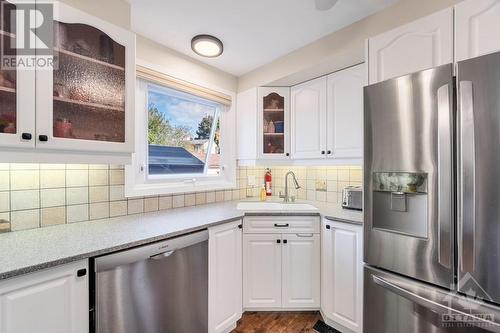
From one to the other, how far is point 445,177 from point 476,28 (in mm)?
757

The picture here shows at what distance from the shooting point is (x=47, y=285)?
3.21 ft

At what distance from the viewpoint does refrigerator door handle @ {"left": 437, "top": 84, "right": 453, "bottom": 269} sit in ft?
3.66

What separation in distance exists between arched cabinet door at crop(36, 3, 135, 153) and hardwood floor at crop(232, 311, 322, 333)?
1728 millimetres

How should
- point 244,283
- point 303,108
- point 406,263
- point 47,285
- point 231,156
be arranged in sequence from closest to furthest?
point 47,285, point 406,263, point 244,283, point 303,108, point 231,156

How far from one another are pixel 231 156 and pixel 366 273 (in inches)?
69.4

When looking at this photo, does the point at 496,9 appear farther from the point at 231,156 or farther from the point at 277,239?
the point at 231,156

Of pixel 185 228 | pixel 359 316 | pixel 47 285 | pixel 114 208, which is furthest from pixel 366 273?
pixel 114 208

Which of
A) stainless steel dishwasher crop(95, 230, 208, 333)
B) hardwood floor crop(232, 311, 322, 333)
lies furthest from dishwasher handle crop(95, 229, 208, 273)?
hardwood floor crop(232, 311, 322, 333)

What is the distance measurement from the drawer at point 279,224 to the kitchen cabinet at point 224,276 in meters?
0.12

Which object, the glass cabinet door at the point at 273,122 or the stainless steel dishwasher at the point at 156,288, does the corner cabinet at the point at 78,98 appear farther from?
the glass cabinet door at the point at 273,122

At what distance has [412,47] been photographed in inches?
51.4

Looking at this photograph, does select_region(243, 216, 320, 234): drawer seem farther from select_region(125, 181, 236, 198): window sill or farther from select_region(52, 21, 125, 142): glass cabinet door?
select_region(52, 21, 125, 142): glass cabinet door

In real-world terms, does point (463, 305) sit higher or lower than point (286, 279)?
higher

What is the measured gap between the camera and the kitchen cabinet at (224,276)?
1665mm
